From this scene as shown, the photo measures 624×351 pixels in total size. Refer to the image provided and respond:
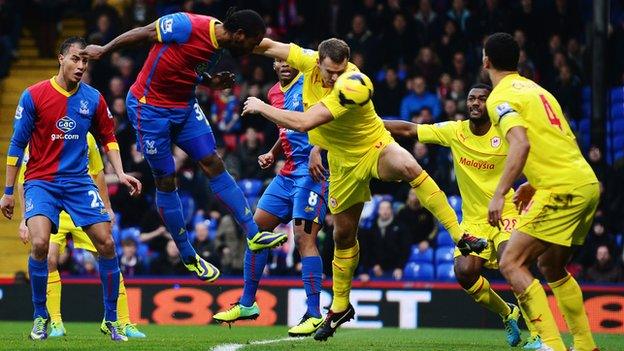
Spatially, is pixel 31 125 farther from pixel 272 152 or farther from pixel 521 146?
pixel 521 146

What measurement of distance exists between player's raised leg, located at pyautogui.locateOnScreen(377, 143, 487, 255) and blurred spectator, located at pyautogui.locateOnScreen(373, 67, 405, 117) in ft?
30.6

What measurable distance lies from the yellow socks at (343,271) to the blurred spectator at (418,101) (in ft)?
29.6

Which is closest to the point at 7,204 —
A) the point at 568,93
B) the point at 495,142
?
the point at 495,142

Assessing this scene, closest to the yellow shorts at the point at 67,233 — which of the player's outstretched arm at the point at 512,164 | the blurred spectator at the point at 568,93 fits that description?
the player's outstretched arm at the point at 512,164

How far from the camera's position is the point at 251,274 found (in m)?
13.7

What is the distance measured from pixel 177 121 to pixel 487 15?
36.9 ft

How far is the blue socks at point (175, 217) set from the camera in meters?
12.9

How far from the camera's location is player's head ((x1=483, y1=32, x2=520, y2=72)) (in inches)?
408

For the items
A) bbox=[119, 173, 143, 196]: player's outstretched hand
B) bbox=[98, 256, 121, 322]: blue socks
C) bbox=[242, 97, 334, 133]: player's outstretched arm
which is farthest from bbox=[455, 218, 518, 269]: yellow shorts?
bbox=[98, 256, 121, 322]: blue socks

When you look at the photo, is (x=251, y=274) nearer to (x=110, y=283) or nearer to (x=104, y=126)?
(x=110, y=283)

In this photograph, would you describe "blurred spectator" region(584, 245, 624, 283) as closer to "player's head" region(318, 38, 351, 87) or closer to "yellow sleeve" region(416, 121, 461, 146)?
"yellow sleeve" region(416, 121, 461, 146)

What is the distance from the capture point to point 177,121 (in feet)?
40.9

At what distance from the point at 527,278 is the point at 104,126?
5.02 m

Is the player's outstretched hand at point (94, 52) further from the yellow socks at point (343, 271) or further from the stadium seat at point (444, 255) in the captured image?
the stadium seat at point (444, 255)
